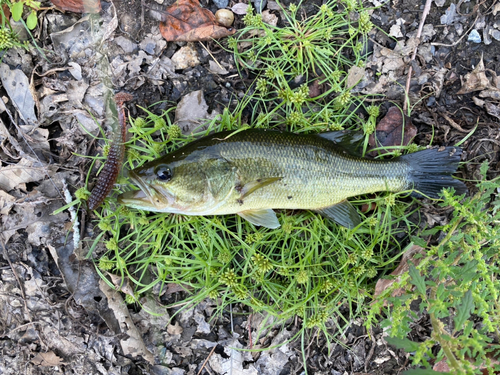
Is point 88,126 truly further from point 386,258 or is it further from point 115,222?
point 386,258

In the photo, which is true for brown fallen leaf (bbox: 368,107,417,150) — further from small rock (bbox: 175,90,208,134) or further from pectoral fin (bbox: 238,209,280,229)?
small rock (bbox: 175,90,208,134)

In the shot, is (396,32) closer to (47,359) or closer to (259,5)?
(259,5)

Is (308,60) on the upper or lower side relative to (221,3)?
lower

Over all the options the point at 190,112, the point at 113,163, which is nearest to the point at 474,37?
the point at 190,112

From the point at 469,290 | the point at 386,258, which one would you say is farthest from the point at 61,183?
the point at 469,290

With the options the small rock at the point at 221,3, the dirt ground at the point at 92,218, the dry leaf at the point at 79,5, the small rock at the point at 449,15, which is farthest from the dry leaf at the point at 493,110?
Result: the dry leaf at the point at 79,5

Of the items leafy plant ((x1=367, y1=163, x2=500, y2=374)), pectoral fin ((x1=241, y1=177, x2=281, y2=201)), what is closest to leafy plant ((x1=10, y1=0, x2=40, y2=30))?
pectoral fin ((x1=241, y1=177, x2=281, y2=201))
